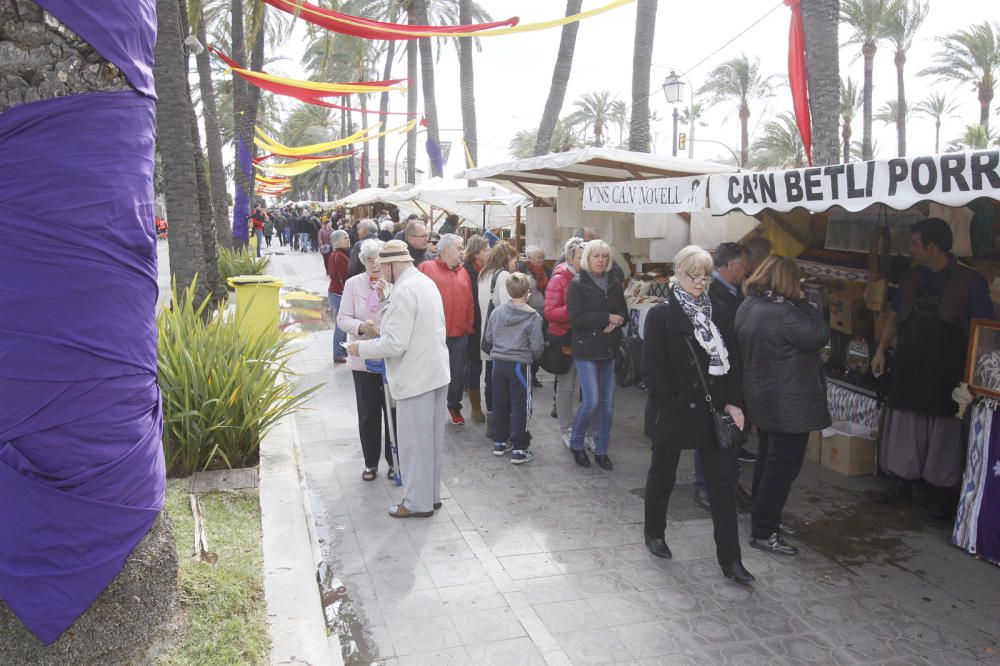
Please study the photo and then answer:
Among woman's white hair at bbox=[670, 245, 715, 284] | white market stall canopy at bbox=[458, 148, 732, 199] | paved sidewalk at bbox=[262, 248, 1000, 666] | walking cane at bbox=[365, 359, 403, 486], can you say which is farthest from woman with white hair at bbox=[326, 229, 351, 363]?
woman's white hair at bbox=[670, 245, 715, 284]

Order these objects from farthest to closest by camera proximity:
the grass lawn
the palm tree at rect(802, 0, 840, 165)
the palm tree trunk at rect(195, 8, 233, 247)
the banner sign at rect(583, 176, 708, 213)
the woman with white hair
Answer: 1. the palm tree trunk at rect(195, 8, 233, 247)
2. the woman with white hair
3. the palm tree at rect(802, 0, 840, 165)
4. the banner sign at rect(583, 176, 708, 213)
5. the grass lawn

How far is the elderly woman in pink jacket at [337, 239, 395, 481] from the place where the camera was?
6.28 m

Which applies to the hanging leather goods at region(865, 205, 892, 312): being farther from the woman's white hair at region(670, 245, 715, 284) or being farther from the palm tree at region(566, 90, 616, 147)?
the palm tree at region(566, 90, 616, 147)

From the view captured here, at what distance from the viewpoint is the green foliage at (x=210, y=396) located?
5.59 meters

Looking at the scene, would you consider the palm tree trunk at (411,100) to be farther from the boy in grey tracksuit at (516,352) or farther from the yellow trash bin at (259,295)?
the boy in grey tracksuit at (516,352)

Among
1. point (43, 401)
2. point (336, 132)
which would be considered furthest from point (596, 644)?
point (336, 132)

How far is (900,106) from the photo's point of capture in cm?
3659

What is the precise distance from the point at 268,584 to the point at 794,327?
345 cm

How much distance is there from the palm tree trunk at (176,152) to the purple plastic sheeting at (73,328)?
6.04 m

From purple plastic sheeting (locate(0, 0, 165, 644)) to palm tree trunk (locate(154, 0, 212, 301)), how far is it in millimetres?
6044

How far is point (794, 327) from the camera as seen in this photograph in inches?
199

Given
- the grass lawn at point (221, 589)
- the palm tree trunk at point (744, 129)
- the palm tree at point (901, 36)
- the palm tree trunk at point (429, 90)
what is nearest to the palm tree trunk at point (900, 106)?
the palm tree at point (901, 36)

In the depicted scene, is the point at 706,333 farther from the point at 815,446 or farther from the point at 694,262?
the point at 815,446

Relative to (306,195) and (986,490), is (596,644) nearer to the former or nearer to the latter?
(986,490)
